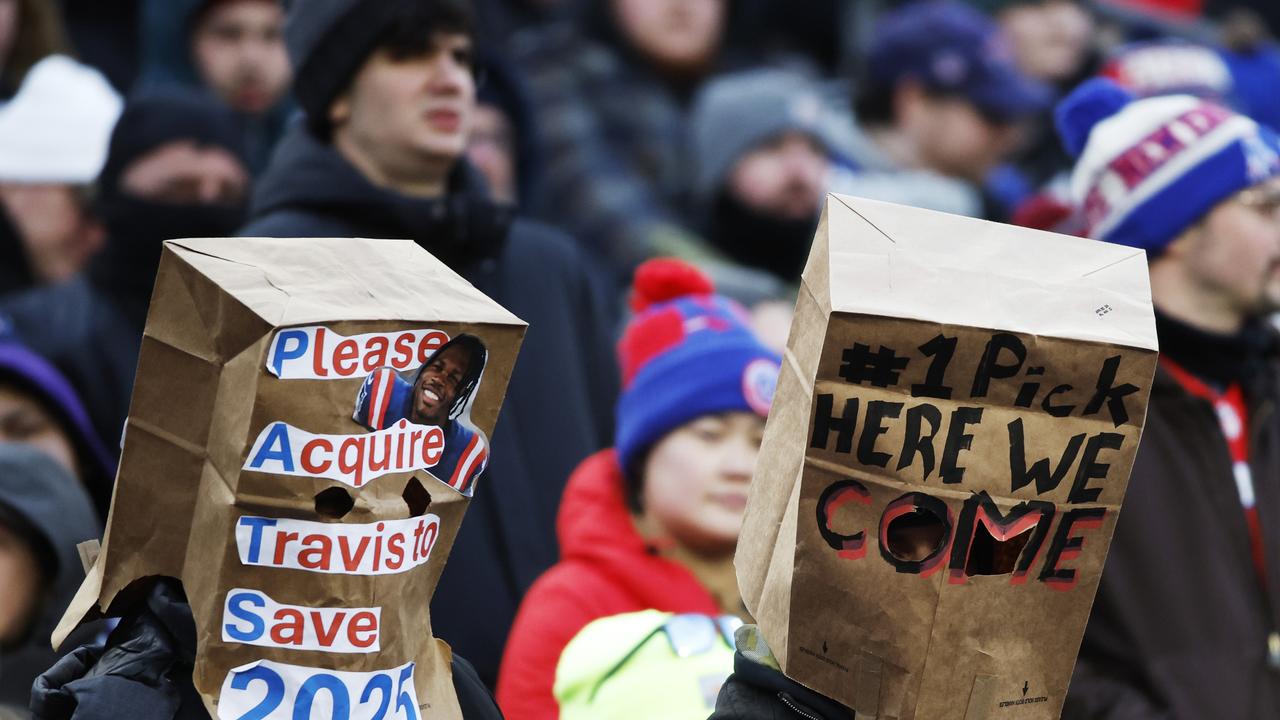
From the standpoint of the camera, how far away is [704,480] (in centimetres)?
359

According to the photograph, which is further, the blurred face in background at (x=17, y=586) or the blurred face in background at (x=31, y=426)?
the blurred face in background at (x=31, y=426)

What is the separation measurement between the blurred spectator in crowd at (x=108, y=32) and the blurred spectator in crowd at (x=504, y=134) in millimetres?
1612

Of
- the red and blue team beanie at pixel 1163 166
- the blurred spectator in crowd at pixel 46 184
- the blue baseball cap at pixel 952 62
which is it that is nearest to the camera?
the red and blue team beanie at pixel 1163 166

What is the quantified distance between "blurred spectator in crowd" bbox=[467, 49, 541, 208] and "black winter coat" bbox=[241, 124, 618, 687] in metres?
1.73

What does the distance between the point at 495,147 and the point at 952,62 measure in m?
2.10

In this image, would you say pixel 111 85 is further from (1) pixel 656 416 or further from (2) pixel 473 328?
(2) pixel 473 328

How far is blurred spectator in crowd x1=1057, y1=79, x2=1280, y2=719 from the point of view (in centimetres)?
366

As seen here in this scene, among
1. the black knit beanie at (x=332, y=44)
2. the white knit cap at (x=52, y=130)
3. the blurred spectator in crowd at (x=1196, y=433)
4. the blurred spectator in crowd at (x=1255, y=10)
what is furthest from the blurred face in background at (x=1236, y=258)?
the blurred spectator in crowd at (x=1255, y=10)

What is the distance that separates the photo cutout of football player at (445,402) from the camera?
85.0 inches

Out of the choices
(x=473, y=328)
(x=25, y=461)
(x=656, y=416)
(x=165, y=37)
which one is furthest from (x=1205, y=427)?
(x=165, y=37)

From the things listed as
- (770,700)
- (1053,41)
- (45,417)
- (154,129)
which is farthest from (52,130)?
(1053,41)

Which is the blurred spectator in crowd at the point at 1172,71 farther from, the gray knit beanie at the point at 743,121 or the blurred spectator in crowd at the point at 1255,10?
the blurred spectator in crowd at the point at 1255,10

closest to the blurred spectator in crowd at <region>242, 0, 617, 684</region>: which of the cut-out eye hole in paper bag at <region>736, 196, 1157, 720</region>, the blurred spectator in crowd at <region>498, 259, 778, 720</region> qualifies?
the blurred spectator in crowd at <region>498, 259, 778, 720</region>

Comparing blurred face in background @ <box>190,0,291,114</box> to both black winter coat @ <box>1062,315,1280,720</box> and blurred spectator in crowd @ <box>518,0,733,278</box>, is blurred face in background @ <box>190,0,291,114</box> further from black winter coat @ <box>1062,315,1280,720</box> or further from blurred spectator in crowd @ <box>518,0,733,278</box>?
black winter coat @ <box>1062,315,1280,720</box>
